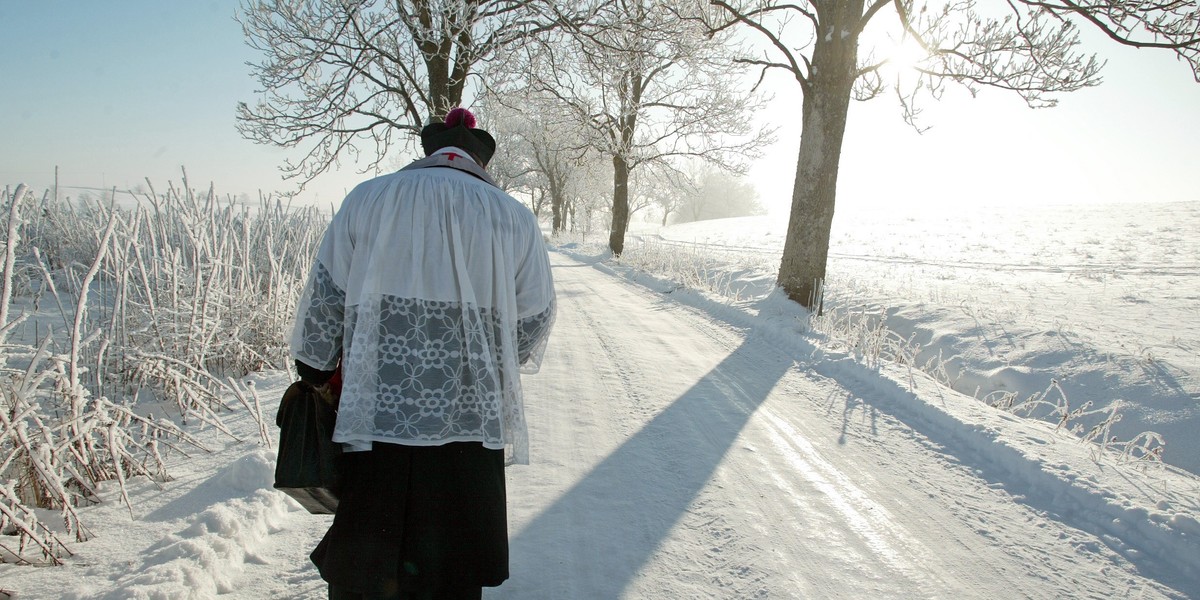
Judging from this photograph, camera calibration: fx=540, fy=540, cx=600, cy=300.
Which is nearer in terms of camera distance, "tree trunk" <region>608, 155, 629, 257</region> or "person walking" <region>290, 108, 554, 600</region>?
"person walking" <region>290, 108, 554, 600</region>

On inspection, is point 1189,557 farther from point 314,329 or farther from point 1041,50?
point 1041,50

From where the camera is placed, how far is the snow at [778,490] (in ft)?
6.88

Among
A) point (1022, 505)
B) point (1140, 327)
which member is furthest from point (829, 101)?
point (1022, 505)

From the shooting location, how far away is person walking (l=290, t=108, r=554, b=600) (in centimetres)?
151

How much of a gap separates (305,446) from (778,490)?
2276 mm

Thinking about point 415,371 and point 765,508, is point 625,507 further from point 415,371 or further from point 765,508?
point 415,371

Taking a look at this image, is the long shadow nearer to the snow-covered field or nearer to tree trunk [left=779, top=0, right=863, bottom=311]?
the snow-covered field

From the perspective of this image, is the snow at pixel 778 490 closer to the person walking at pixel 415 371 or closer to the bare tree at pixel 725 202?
the person walking at pixel 415 371

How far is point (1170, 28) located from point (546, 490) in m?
7.79

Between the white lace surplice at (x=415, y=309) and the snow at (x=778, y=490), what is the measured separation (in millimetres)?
896

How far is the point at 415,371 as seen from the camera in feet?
5.18

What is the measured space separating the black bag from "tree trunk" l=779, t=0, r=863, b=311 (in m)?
6.74

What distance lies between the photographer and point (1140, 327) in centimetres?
605

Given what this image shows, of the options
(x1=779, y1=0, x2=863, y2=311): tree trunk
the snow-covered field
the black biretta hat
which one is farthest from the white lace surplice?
(x1=779, y1=0, x2=863, y2=311): tree trunk
